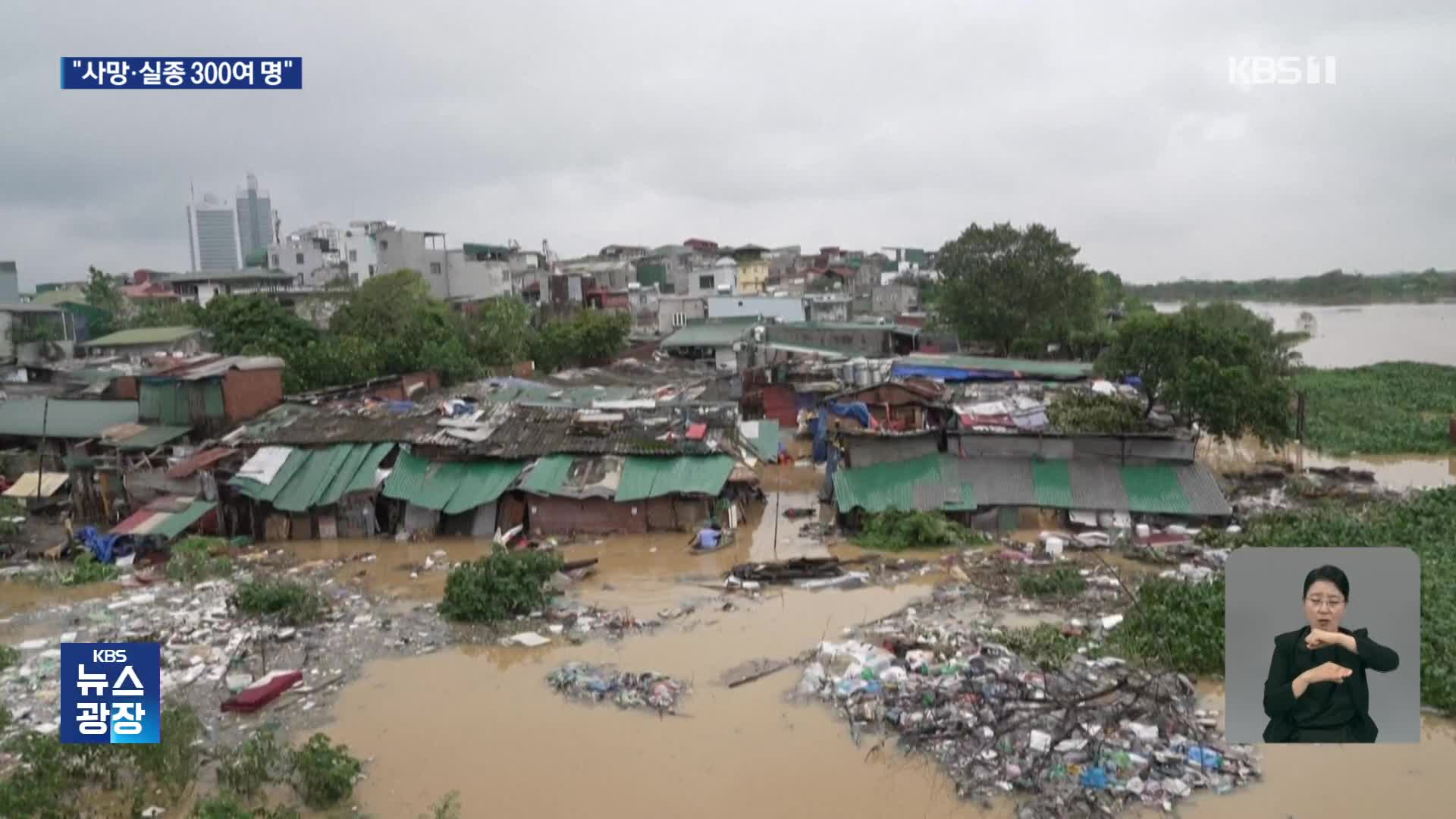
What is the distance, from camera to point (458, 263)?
146 feet

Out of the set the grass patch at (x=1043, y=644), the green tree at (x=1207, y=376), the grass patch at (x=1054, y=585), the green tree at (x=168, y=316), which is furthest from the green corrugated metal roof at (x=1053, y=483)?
the green tree at (x=168, y=316)

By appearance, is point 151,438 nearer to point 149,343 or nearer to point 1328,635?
point 149,343

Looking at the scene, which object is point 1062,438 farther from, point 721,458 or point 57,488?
point 57,488

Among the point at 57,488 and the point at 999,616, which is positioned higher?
the point at 57,488

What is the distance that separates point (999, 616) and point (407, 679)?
646 centimetres

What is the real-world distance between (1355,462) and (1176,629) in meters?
13.4

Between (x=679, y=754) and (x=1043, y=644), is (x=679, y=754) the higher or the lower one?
the lower one

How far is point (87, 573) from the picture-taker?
44.2ft

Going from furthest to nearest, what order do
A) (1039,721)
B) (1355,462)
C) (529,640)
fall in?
(1355,462), (529,640), (1039,721)

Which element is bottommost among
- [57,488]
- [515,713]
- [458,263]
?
[515,713]

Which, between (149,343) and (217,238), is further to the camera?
(217,238)

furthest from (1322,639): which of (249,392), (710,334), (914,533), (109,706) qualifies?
(710,334)

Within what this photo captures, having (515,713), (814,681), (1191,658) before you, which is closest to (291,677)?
(515,713)

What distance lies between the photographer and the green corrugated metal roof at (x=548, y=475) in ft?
48.6
